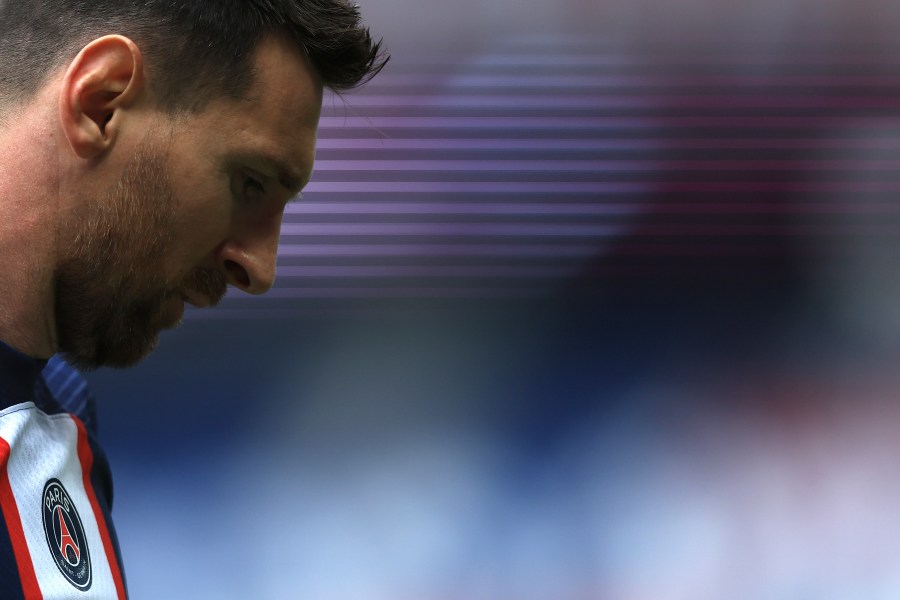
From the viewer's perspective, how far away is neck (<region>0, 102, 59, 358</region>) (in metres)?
0.97

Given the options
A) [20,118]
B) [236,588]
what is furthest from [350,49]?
[236,588]

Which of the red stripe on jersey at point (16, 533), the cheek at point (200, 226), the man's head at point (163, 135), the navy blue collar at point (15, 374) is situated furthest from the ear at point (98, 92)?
the red stripe on jersey at point (16, 533)

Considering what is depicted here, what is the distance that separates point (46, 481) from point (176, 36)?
0.54 metres

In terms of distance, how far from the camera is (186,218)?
1068 millimetres

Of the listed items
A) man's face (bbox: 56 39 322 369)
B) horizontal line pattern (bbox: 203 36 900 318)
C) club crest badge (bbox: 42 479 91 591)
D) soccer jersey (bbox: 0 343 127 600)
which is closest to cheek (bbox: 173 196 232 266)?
man's face (bbox: 56 39 322 369)

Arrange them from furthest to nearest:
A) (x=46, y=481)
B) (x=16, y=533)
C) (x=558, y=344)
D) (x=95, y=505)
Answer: (x=558, y=344) < (x=95, y=505) < (x=46, y=481) < (x=16, y=533)

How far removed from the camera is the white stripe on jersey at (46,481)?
984 mm

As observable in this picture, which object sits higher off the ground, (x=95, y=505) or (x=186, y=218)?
(x=186, y=218)

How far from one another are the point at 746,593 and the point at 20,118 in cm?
219

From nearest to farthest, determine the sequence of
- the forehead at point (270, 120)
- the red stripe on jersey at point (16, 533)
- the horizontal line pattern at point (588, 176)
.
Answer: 1. the red stripe on jersey at point (16, 533)
2. the forehead at point (270, 120)
3. the horizontal line pattern at point (588, 176)

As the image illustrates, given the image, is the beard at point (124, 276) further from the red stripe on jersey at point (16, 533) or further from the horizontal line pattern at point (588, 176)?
the horizontal line pattern at point (588, 176)

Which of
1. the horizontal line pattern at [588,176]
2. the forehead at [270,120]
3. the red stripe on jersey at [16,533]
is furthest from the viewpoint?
the horizontal line pattern at [588,176]

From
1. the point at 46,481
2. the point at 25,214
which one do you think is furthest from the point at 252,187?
the point at 46,481

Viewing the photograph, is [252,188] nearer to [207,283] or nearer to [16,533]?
[207,283]
